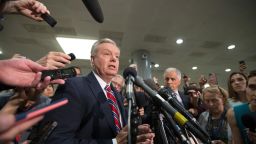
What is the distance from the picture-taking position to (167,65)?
941cm

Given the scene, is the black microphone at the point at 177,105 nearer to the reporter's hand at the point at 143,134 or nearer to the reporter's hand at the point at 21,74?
the reporter's hand at the point at 143,134

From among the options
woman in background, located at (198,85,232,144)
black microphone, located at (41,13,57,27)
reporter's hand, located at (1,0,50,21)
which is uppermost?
reporter's hand, located at (1,0,50,21)

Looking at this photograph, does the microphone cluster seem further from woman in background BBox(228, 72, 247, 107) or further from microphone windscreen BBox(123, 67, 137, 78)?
woman in background BBox(228, 72, 247, 107)

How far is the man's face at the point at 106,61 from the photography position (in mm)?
1845

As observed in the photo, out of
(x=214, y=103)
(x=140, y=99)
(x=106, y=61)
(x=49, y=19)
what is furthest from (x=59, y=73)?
(x=214, y=103)

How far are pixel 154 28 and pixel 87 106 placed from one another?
4.68m

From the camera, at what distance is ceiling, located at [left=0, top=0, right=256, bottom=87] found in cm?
468

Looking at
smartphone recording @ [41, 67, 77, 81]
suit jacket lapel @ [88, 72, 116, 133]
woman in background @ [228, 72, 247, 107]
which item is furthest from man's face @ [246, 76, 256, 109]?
smartphone recording @ [41, 67, 77, 81]

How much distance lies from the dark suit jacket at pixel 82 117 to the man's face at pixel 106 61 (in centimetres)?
30

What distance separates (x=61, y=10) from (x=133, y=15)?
5.67 ft

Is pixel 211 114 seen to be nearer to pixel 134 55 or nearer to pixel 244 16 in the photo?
pixel 244 16

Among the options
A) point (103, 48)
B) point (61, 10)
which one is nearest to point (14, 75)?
point (103, 48)

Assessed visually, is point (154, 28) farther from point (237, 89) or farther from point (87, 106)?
point (87, 106)

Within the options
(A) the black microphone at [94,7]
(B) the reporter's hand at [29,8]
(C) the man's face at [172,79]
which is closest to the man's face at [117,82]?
(C) the man's face at [172,79]
